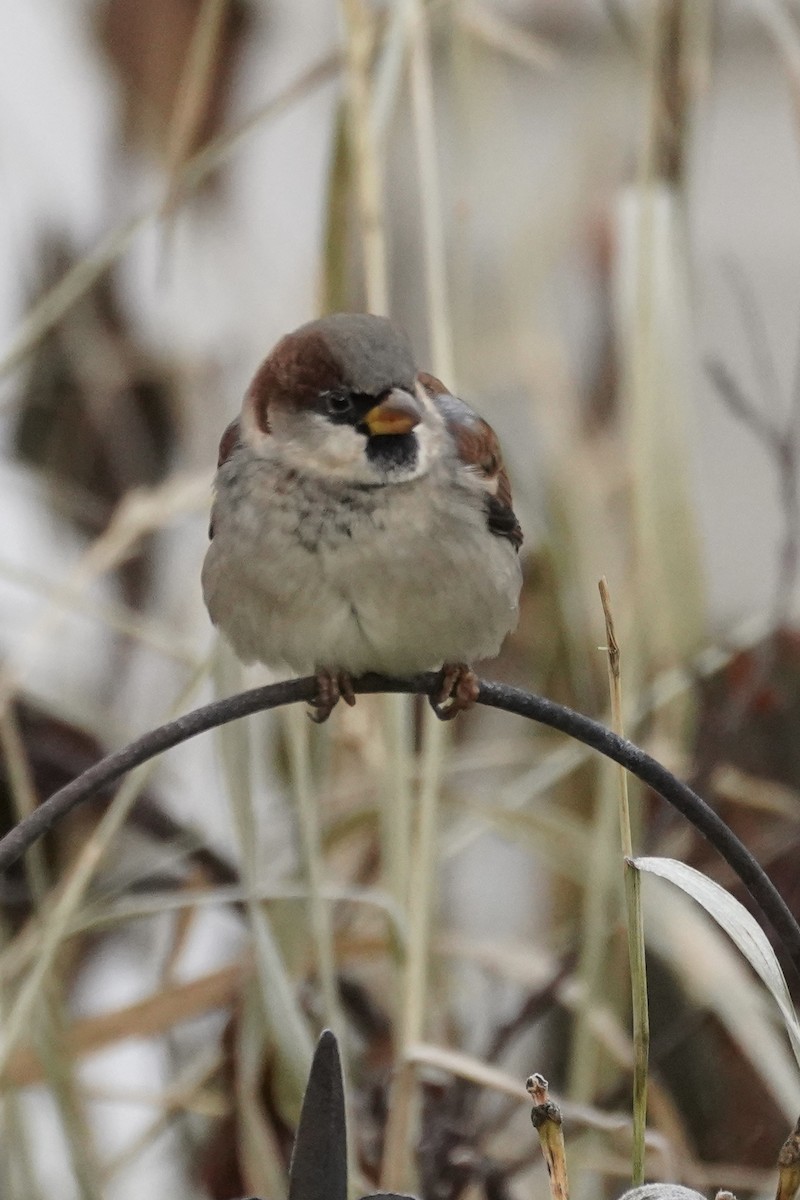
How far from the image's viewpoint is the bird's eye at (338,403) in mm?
1107

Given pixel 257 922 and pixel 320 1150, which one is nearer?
pixel 320 1150

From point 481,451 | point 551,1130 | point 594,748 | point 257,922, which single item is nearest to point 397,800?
point 257,922

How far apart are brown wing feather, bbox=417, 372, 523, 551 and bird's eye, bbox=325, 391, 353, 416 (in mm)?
97

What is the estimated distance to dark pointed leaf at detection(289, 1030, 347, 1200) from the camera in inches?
28.6

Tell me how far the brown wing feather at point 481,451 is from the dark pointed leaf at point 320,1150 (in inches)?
22.2

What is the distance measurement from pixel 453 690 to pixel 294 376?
9.6 inches

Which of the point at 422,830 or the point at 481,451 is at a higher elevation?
the point at 481,451

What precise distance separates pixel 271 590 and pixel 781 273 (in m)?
2.76

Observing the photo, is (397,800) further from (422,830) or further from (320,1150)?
(320,1150)

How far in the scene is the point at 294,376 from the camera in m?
1.14

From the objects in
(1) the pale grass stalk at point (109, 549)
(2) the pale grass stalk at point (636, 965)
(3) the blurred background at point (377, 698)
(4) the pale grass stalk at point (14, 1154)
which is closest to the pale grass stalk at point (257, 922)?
(3) the blurred background at point (377, 698)

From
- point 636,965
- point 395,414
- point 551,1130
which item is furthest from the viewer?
point 395,414

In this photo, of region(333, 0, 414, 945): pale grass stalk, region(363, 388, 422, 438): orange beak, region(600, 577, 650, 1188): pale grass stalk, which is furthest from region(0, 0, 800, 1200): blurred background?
region(600, 577, 650, 1188): pale grass stalk

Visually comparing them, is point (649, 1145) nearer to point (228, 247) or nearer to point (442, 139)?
point (228, 247)
